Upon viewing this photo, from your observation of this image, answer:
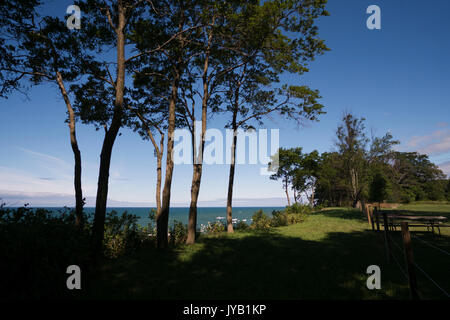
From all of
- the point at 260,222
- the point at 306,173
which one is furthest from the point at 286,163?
the point at 260,222

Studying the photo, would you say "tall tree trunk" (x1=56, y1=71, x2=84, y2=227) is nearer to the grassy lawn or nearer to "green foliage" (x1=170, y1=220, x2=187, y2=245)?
the grassy lawn

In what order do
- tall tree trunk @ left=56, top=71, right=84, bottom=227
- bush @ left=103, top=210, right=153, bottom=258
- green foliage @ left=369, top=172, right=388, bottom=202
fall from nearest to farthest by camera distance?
bush @ left=103, top=210, right=153, bottom=258 → tall tree trunk @ left=56, top=71, right=84, bottom=227 → green foliage @ left=369, top=172, right=388, bottom=202

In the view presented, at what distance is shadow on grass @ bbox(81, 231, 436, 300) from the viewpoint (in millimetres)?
4457

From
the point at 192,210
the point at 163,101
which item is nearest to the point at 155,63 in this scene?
the point at 163,101

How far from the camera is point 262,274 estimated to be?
571 centimetres

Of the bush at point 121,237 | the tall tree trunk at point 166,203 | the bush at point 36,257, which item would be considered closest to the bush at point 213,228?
the bush at point 121,237

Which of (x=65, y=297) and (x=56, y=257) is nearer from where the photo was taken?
(x=65, y=297)

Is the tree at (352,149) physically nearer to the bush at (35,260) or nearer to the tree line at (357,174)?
the tree line at (357,174)

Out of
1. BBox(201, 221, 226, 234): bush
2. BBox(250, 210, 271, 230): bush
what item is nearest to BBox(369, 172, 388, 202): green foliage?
BBox(250, 210, 271, 230): bush

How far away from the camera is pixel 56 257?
4.89 meters

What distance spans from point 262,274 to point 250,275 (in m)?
0.33

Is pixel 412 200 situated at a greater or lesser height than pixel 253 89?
lesser
